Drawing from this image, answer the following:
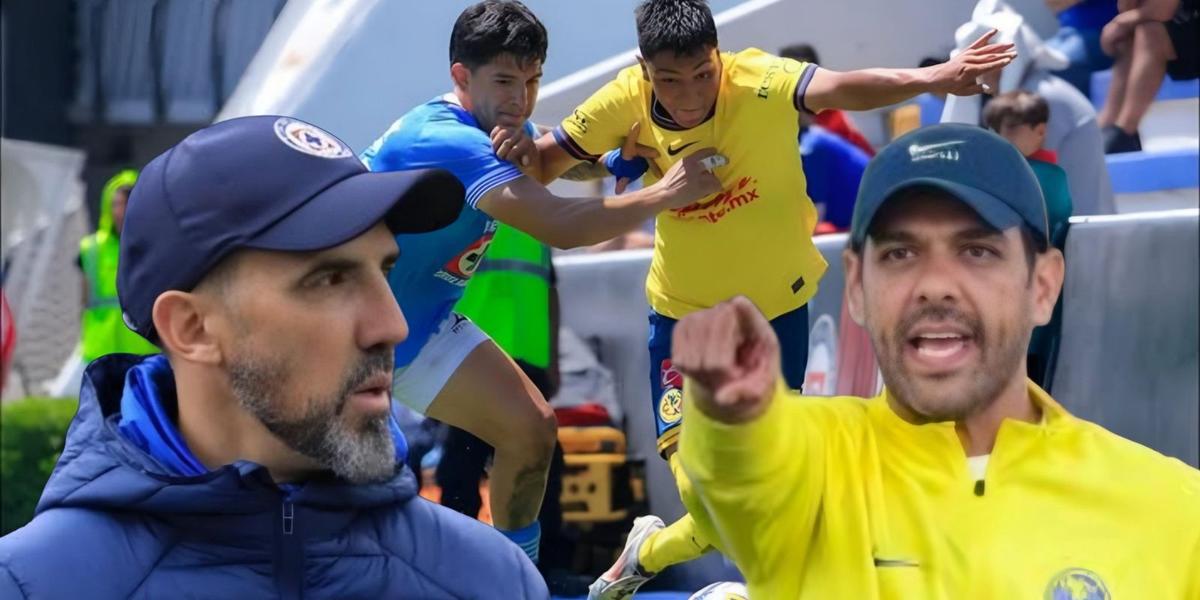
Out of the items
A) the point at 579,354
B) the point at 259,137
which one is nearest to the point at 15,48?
the point at 579,354

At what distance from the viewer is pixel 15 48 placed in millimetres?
15992

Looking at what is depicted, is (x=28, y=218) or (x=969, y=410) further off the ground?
(x=969, y=410)

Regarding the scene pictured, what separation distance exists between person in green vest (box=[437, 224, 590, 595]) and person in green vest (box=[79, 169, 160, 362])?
3240mm

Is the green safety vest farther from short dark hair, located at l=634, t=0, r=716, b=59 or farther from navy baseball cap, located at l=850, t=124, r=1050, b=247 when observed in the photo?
navy baseball cap, located at l=850, t=124, r=1050, b=247

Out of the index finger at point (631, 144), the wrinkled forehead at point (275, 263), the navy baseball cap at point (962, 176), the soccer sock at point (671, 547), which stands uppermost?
the navy baseball cap at point (962, 176)

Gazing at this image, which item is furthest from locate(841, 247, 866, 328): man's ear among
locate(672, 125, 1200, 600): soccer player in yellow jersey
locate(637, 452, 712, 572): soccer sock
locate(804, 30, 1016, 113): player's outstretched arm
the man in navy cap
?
locate(637, 452, 712, 572): soccer sock

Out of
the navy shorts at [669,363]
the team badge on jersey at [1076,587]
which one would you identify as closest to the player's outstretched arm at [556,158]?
the navy shorts at [669,363]

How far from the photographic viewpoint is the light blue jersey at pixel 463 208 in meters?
4.21

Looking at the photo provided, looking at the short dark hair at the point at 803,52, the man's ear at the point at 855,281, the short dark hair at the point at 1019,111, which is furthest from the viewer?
the short dark hair at the point at 1019,111

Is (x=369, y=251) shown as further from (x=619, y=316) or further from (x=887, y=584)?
(x=619, y=316)

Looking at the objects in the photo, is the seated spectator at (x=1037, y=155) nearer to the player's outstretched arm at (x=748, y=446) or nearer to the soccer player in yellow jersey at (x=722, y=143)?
the soccer player in yellow jersey at (x=722, y=143)

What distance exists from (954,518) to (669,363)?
2.45m

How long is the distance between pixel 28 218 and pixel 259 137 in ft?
33.6

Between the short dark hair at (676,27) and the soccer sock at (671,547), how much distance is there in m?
1.10
